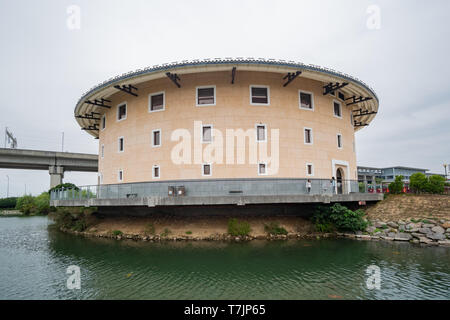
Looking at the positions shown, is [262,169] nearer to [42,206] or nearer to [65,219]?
[65,219]

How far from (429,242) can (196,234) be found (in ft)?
42.3

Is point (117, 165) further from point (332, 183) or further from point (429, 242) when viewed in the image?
point (429, 242)

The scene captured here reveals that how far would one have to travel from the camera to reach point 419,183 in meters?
19.0

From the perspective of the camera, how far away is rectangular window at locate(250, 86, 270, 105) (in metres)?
19.6

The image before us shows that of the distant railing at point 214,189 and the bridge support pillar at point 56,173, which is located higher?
the bridge support pillar at point 56,173

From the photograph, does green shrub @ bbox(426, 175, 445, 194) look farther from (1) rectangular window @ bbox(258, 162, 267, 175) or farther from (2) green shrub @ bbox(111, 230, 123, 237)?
(2) green shrub @ bbox(111, 230, 123, 237)

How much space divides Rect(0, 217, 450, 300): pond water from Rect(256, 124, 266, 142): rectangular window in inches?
290

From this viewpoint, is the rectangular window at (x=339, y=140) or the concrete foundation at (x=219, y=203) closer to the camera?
the concrete foundation at (x=219, y=203)

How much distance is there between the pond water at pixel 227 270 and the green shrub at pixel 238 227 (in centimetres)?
139

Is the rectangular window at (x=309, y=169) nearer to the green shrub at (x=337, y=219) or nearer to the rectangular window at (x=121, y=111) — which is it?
the green shrub at (x=337, y=219)

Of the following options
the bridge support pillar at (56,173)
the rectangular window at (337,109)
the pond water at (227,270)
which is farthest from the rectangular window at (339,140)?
the bridge support pillar at (56,173)

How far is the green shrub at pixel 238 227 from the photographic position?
16.3 m

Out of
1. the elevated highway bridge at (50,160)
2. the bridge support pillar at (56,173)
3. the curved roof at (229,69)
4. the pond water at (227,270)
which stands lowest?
the pond water at (227,270)
